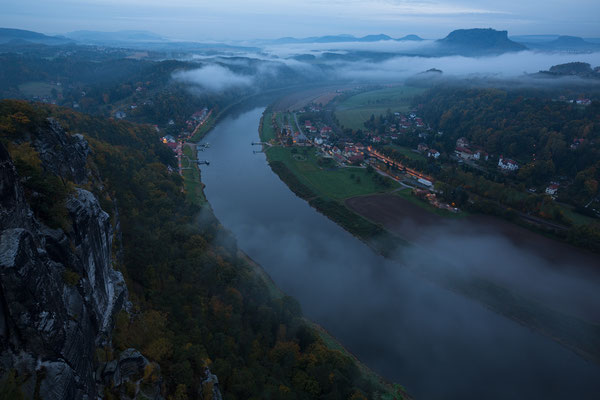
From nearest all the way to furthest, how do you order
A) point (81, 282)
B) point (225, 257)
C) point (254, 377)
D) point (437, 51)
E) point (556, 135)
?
point (81, 282), point (254, 377), point (225, 257), point (556, 135), point (437, 51)

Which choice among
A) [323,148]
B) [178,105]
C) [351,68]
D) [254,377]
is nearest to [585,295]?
[254,377]

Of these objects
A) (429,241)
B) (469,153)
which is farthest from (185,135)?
(469,153)

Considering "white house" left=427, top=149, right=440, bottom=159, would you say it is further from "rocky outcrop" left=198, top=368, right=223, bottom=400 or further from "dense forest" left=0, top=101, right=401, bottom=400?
"rocky outcrop" left=198, top=368, right=223, bottom=400

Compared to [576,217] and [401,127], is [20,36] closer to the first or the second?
[401,127]

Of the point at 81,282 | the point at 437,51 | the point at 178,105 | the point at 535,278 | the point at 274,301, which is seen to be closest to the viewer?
the point at 81,282

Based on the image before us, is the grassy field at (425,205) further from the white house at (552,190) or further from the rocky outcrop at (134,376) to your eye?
the rocky outcrop at (134,376)

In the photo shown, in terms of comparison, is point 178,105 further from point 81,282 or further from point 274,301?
point 81,282
